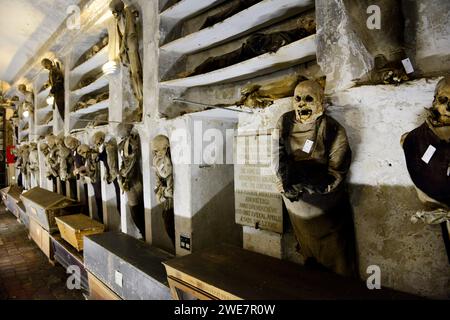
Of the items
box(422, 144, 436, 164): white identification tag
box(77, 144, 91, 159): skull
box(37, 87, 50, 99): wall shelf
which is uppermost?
box(37, 87, 50, 99): wall shelf

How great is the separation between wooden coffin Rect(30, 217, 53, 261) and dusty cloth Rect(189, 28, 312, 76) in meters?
4.77

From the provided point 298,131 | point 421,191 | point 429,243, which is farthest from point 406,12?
point 429,243

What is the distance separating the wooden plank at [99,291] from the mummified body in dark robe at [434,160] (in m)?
3.03

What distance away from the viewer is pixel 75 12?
5.20 meters

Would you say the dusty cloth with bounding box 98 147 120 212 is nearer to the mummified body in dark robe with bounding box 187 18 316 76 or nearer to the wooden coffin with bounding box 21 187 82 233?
the wooden coffin with bounding box 21 187 82 233

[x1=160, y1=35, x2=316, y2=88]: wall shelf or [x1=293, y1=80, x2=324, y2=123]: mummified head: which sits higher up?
[x1=160, y1=35, x2=316, y2=88]: wall shelf

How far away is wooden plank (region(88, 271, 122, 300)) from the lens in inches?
124

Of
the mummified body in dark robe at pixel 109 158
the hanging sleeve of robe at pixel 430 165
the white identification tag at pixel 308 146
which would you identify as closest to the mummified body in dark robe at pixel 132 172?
the mummified body in dark robe at pixel 109 158

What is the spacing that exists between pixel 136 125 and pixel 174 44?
125 centimetres

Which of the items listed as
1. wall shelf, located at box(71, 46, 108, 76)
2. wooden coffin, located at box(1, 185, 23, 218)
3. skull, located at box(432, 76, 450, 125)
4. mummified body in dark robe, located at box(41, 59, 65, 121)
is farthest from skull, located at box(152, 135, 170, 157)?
wooden coffin, located at box(1, 185, 23, 218)

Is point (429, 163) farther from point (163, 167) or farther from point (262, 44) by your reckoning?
point (163, 167)

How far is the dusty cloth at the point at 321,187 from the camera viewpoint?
181cm

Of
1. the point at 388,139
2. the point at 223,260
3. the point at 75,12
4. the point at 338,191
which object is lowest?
the point at 223,260

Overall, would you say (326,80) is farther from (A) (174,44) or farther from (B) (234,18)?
(A) (174,44)
